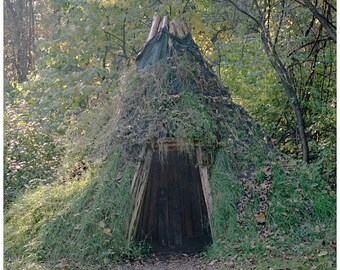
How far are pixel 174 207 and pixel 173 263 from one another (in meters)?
1.69

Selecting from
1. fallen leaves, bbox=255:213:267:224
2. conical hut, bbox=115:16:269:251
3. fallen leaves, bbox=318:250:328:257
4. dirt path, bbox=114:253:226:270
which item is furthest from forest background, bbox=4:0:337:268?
fallen leaves, bbox=318:250:328:257

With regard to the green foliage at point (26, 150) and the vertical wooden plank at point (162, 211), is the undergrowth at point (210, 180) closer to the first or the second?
the vertical wooden plank at point (162, 211)

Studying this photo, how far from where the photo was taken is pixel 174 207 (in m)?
8.17

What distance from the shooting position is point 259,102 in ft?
35.3

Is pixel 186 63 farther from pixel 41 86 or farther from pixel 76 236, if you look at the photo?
pixel 41 86

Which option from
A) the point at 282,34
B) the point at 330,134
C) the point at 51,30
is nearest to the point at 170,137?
the point at 330,134

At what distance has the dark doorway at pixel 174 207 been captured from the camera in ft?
26.1

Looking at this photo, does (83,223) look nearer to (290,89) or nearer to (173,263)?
(173,263)

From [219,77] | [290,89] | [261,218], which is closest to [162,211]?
[261,218]

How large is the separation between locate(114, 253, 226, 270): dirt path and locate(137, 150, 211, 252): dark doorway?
763 millimetres

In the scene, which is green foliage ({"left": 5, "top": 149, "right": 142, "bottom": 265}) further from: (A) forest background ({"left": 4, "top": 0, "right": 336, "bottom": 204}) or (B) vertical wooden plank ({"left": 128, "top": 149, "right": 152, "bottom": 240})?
(A) forest background ({"left": 4, "top": 0, "right": 336, "bottom": 204})

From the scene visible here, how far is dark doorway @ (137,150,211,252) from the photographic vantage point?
26.1 ft

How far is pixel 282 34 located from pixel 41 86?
196 inches

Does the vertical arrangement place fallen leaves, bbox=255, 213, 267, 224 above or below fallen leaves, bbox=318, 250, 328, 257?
above
